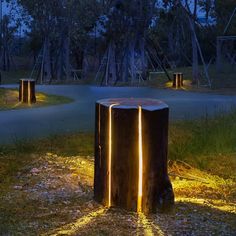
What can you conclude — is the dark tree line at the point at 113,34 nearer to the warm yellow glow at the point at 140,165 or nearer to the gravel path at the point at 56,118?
the gravel path at the point at 56,118

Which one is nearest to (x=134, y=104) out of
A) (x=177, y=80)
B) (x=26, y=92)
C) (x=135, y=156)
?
(x=135, y=156)

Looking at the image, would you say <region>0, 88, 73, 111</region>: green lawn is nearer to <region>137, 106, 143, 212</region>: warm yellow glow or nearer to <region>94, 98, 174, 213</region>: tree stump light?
<region>94, 98, 174, 213</region>: tree stump light

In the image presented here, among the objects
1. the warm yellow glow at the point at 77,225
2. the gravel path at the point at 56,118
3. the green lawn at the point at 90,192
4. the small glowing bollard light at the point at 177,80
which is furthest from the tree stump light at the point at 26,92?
the warm yellow glow at the point at 77,225

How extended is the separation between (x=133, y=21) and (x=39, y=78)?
7.19m

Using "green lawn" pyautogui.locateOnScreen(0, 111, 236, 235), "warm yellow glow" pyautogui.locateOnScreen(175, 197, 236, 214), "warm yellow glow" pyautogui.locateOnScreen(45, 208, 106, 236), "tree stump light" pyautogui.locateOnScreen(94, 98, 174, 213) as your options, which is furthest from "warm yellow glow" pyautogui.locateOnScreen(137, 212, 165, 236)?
"warm yellow glow" pyautogui.locateOnScreen(175, 197, 236, 214)

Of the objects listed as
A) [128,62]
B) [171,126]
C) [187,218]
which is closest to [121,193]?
[187,218]

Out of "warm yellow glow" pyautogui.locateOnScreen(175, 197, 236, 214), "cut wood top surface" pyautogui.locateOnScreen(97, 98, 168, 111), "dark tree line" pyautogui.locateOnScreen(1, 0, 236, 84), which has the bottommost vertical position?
"warm yellow glow" pyautogui.locateOnScreen(175, 197, 236, 214)

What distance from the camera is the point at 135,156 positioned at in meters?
4.27

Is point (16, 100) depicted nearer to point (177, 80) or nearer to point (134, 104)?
point (177, 80)

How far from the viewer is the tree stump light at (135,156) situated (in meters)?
4.27

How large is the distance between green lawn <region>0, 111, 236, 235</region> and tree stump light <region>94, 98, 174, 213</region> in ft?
0.40

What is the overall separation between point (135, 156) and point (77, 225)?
0.68 metres

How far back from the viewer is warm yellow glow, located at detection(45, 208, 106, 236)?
3.88 meters

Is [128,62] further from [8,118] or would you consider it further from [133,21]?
[8,118]
